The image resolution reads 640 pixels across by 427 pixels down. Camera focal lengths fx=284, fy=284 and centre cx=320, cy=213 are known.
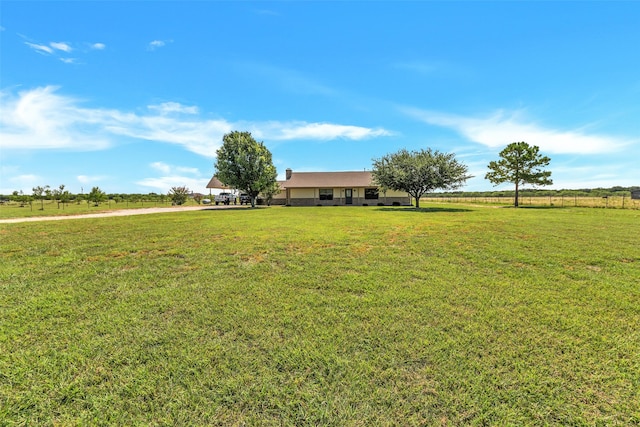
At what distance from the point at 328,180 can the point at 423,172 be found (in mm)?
15255

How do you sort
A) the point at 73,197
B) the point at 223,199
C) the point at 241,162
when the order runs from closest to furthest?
the point at 241,162 < the point at 223,199 < the point at 73,197

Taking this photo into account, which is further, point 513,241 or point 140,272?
point 513,241

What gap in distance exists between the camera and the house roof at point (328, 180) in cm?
3631

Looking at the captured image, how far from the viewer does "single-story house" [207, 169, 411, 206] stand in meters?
35.6

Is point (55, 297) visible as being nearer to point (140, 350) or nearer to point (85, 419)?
point (140, 350)

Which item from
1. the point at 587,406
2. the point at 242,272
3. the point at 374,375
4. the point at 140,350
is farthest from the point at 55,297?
the point at 587,406

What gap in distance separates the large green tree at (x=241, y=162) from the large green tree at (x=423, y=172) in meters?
12.7

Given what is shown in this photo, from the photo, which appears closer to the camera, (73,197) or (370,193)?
(370,193)

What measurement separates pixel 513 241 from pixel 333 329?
717cm

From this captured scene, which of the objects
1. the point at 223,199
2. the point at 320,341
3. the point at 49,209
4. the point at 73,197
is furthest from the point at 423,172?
the point at 73,197

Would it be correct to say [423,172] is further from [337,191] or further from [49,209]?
[49,209]

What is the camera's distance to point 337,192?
36938 mm

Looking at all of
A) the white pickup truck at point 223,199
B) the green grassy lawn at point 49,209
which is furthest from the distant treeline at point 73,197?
the white pickup truck at point 223,199

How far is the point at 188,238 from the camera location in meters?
8.67
